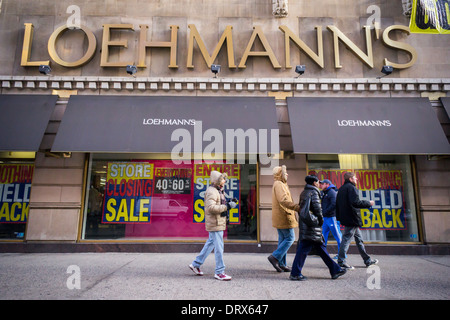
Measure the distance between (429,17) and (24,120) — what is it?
11.3 metres

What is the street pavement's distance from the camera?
3893 millimetres

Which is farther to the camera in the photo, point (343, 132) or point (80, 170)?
point (80, 170)

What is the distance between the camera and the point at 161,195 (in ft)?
25.9

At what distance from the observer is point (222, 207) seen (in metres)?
4.64

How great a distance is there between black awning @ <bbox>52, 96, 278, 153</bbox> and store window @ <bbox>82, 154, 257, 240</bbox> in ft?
3.63

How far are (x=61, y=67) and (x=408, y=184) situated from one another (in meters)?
10.6

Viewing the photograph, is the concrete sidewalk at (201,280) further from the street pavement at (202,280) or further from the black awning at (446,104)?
the black awning at (446,104)

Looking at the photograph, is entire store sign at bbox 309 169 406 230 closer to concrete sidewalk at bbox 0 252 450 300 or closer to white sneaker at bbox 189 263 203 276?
concrete sidewalk at bbox 0 252 450 300

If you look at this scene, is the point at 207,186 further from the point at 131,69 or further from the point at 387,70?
the point at 387,70
